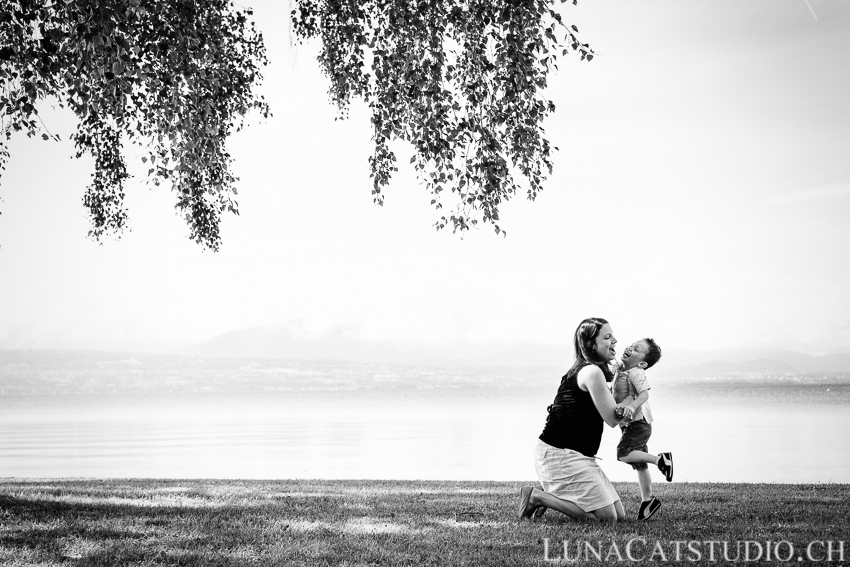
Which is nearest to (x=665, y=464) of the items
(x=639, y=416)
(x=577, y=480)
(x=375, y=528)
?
(x=639, y=416)

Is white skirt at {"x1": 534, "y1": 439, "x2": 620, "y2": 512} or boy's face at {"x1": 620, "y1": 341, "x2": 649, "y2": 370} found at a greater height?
boy's face at {"x1": 620, "y1": 341, "x2": 649, "y2": 370}

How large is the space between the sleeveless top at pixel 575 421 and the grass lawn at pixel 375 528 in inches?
29.2

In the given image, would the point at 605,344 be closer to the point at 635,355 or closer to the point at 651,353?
the point at 635,355

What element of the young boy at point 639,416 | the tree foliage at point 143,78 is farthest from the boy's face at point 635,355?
the tree foliage at point 143,78

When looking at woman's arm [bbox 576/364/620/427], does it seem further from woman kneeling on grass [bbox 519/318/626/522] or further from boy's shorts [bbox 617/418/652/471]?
boy's shorts [bbox 617/418/652/471]

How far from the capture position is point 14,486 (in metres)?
11.7

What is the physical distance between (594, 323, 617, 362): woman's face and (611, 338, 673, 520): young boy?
579 millimetres

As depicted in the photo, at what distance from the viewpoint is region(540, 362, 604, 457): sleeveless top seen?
7.73 metres

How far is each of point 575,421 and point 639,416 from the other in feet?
2.90

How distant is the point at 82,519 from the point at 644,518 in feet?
18.5

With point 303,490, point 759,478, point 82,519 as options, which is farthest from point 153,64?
point 759,478

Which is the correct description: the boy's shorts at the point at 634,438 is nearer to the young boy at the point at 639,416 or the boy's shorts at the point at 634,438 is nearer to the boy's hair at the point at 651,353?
the young boy at the point at 639,416

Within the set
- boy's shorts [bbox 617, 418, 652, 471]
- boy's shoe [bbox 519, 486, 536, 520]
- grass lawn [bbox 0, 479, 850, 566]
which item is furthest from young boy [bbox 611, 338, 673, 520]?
boy's shoe [bbox 519, 486, 536, 520]

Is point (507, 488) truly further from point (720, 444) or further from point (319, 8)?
point (720, 444)
